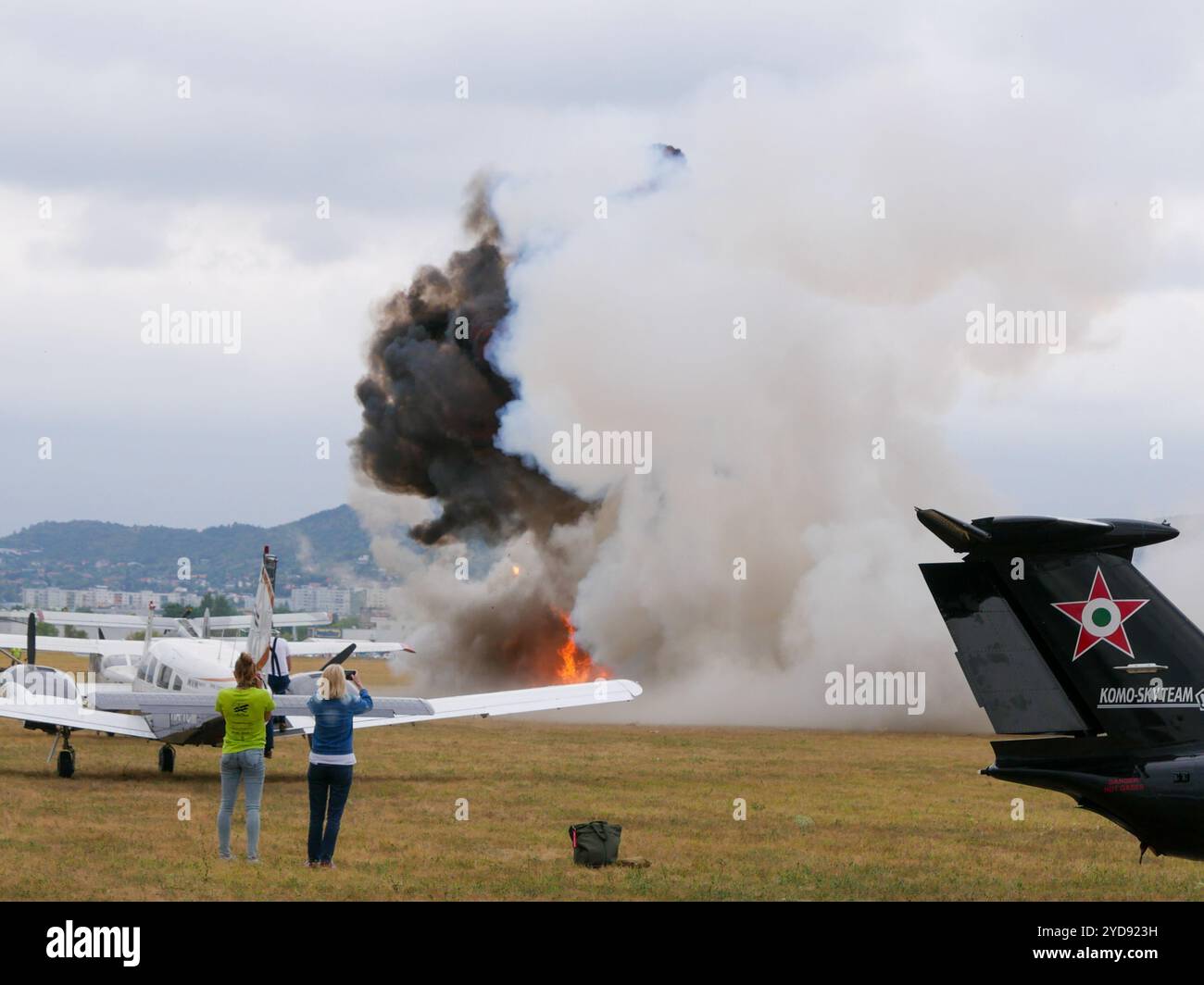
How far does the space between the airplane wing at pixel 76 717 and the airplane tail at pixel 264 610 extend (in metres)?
2.61

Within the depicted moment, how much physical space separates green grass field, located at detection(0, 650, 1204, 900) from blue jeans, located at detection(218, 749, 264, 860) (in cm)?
29

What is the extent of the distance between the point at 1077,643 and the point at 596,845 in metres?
7.32

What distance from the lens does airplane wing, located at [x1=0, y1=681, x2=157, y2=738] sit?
1076 inches

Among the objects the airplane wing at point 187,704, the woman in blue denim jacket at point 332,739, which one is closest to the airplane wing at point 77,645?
the airplane wing at point 187,704

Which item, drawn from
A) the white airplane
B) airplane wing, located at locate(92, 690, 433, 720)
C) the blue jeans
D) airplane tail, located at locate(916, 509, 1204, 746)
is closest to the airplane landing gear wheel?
the white airplane

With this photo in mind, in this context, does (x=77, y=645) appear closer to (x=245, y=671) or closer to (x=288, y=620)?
(x=288, y=620)

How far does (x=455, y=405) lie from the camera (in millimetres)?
52062

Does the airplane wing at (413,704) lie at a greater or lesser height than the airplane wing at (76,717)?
greater

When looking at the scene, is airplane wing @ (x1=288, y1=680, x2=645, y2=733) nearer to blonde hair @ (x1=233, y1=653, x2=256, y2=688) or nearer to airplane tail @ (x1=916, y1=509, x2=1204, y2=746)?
blonde hair @ (x1=233, y1=653, x2=256, y2=688)

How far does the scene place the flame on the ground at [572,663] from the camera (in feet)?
172

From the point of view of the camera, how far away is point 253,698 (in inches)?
638

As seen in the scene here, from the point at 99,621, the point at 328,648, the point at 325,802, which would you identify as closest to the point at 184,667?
the point at 325,802

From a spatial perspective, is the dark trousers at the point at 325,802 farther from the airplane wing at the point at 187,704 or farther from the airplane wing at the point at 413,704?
the airplane wing at the point at 187,704
